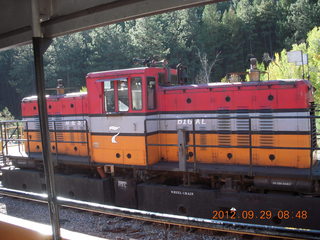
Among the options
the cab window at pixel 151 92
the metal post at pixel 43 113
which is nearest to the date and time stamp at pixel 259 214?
the cab window at pixel 151 92

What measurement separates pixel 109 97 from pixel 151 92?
1076 millimetres

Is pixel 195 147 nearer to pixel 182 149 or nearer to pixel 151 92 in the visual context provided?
pixel 182 149

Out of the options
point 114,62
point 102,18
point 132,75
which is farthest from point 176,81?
point 114,62

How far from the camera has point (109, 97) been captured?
7.79 metres

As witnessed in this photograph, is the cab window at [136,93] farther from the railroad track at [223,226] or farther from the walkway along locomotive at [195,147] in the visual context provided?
the railroad track at [223,226]

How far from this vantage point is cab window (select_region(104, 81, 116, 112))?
25.4 ft

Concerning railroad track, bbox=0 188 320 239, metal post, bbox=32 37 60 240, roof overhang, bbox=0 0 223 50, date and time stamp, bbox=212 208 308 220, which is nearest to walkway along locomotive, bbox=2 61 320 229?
date and time stamp, bbox=212 208 308 220

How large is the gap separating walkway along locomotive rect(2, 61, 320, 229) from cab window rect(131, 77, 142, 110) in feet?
0.08

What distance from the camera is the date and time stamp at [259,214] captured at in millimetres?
5887

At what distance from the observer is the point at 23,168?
33.9 ft

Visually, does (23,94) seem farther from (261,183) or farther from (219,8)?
(261,183)

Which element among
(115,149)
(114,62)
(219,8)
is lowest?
(115,149)

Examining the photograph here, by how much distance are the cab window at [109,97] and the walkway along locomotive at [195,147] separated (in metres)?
0.03

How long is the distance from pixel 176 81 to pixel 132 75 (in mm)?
1566
